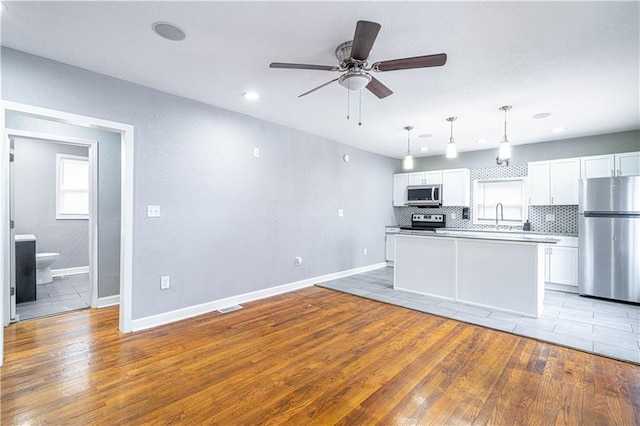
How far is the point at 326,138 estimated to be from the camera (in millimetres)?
5273

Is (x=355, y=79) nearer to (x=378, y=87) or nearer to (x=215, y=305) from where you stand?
(x=378, y=87)

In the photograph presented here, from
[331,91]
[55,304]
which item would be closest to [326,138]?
[331,91]

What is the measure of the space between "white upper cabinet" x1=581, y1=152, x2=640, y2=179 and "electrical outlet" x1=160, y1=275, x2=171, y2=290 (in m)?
6.26

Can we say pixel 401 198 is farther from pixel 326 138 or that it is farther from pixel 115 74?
pixel 115 74

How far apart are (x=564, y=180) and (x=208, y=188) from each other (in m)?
5.61

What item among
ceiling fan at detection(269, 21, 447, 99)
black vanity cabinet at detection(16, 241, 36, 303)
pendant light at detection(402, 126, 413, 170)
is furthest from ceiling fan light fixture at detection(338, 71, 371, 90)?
black vanity cabinet at detection(16, 241, 36, 303)

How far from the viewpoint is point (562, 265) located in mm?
4746

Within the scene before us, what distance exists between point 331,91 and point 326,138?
6.76 feet

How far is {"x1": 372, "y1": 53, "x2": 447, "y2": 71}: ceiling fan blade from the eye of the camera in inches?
76.7

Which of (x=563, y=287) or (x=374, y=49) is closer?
(x=374, y=49)

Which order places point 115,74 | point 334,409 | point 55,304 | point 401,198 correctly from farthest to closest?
point 401,198 < point 55,304 < point 115,74 < point 334,409

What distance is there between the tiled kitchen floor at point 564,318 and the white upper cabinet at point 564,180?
155 centimetres

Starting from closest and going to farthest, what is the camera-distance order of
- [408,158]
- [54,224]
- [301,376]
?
[301,376], [408,158], [54,224]

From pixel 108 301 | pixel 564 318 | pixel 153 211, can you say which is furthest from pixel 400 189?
pixel 108 301
